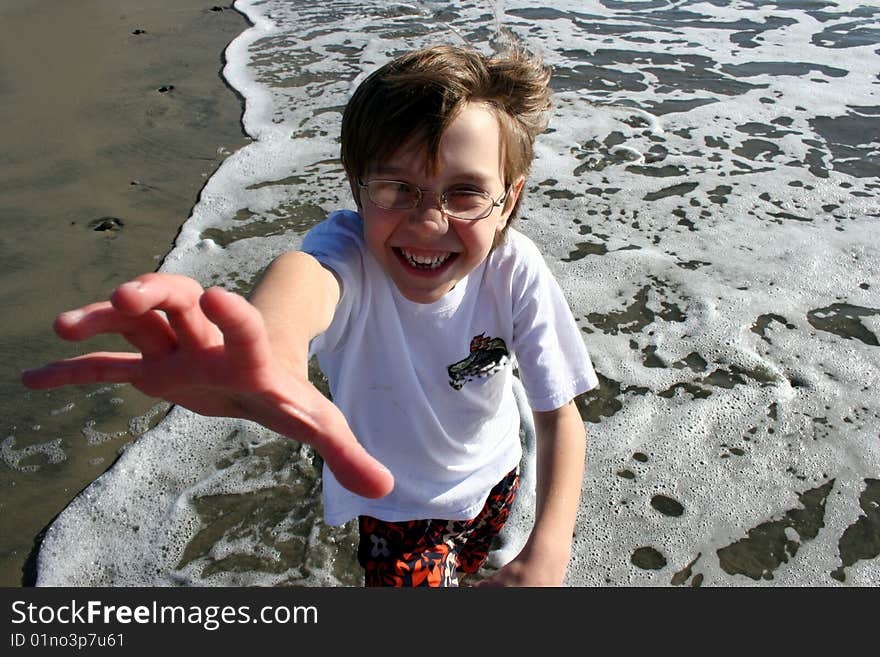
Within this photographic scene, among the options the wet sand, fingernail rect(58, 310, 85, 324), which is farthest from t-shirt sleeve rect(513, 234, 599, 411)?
the wet sand

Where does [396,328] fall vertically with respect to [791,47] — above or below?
above

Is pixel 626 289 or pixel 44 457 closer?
pixel 44 457

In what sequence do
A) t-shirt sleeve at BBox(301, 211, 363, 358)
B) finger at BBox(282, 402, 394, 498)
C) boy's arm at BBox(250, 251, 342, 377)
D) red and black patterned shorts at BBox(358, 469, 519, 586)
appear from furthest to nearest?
red and black patterned shorts at BBox(358, 469, 519, 586) < t-shirt sleeve at BBox(301, 211, 363, 358) < boy's arm at BBox(250, 251, 342, 377) < finger at BBox(282, 402, 394, 498)

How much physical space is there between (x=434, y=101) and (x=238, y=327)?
3.02ft

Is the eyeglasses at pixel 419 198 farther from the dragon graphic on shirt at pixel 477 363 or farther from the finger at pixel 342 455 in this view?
the finger at pixel 342 455

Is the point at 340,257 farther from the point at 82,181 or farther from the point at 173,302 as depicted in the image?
the point at 82,181

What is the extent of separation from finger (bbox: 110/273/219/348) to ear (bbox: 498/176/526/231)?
1037 millimetres

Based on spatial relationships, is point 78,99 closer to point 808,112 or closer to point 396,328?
point 396,328

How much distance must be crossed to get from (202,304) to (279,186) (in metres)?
4.39

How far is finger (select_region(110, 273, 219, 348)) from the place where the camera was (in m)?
0.90

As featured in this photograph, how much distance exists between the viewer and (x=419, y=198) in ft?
5.56

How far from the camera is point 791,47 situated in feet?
25.0

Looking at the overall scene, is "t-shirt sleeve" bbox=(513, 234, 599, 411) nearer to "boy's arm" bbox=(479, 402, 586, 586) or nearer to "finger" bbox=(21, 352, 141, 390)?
"boy's arm" bbox=(479, 402, 586, 586)

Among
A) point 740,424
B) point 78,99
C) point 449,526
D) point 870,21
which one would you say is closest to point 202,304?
point 449,526
